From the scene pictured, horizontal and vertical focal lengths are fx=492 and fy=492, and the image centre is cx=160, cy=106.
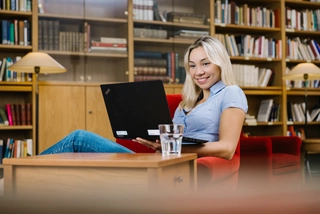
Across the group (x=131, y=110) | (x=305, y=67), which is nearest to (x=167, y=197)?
(x=131, y=110)

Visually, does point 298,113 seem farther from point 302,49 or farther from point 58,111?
point 58,111

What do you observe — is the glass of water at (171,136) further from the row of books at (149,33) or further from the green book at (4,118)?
the row of books at (149,33)

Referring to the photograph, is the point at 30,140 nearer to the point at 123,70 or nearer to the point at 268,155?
the point at 123,70

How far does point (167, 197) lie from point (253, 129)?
574 cm

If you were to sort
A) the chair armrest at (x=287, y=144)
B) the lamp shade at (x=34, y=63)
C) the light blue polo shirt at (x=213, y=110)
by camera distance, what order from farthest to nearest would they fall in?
the chair armrest at (x=287, y=144)
the lamp shade at (x=34, y=63)
the light blue polo shirt at (x=213, y=110)

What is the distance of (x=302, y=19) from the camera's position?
577 centimetres

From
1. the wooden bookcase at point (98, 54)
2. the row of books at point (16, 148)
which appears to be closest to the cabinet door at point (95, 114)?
the wooden bookcase at point (98, 54)

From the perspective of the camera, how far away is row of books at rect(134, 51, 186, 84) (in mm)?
4848

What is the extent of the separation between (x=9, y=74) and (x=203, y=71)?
2.69 m

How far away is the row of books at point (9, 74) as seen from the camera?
4.41 meters

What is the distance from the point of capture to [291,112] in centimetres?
570

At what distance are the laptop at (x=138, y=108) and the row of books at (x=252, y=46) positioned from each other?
12.5 ft

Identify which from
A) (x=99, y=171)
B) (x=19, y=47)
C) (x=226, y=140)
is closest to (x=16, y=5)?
(x=19, y=47)

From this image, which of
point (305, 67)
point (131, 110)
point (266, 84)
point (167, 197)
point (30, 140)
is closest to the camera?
point (167, 197)
